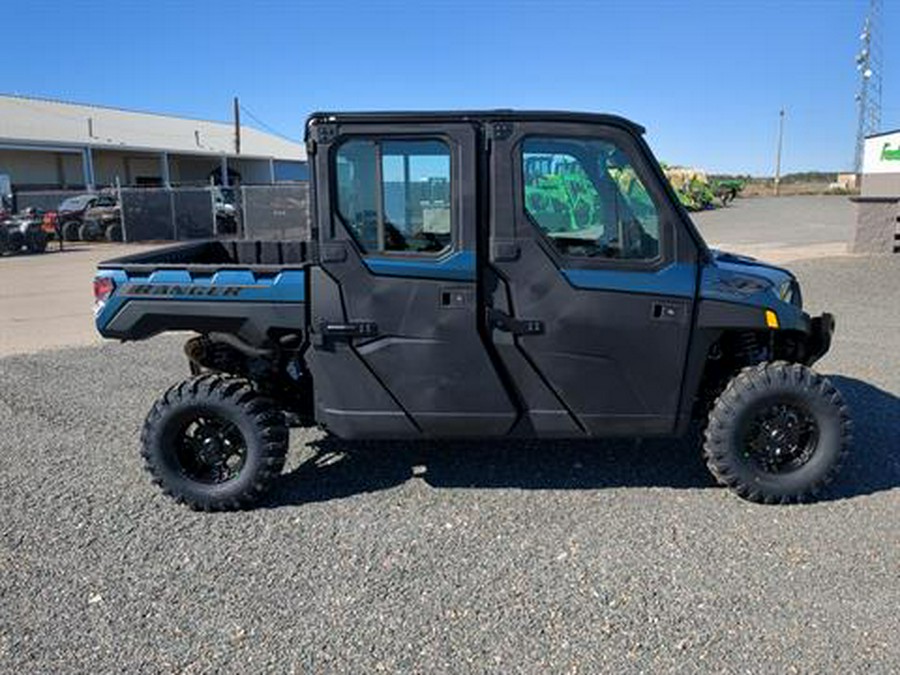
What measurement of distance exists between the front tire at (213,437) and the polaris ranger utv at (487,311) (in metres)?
0.01

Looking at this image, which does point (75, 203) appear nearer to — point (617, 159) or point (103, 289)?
point (103, 289)

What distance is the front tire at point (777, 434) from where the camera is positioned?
14.1 feet

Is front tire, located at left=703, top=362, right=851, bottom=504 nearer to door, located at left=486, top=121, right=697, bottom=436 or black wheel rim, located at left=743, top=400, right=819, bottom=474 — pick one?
black wheel rim, located at left=743, top=400, right=819, bottom=474

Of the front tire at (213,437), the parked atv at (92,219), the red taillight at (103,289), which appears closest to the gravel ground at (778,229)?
the front tire at (213,437)

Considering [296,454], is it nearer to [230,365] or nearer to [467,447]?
[230,365]

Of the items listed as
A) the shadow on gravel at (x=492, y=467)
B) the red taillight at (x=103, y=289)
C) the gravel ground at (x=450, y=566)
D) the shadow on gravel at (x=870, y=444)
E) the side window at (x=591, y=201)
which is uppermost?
the side window at (x=591, y=201)

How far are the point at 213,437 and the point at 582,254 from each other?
2.41m

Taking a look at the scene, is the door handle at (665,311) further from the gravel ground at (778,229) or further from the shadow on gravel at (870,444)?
the gravel ground at (778,229)

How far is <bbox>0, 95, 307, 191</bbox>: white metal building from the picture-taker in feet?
137

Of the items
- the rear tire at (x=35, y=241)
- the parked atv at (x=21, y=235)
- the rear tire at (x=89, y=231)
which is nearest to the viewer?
the parked atv at (x=21, y=235)

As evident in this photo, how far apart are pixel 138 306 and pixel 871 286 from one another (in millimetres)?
12030

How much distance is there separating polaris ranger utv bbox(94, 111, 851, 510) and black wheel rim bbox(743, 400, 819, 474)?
0.01 m

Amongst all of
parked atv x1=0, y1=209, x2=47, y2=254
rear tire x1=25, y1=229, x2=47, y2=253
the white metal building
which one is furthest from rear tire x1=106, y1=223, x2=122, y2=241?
the white metal building

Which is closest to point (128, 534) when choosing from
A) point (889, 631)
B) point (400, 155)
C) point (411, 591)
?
point (411, 591)
